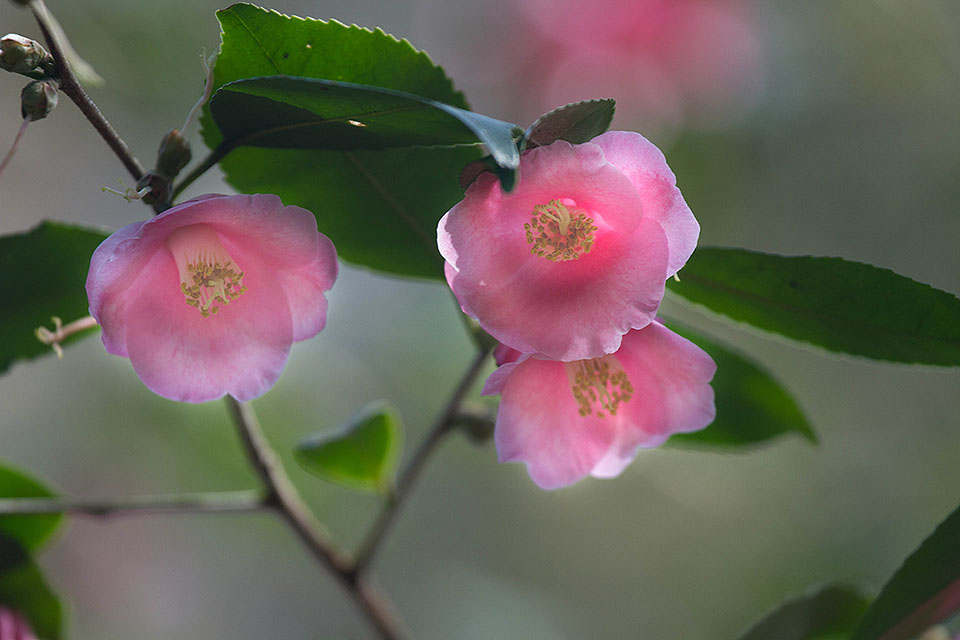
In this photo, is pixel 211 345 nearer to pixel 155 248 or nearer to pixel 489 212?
pixel 155 248

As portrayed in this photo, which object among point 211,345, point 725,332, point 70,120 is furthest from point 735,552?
point 70,120

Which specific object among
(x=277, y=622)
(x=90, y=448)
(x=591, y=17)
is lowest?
(x=277, y=622)

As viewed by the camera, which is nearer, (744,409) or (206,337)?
Answer: (206,337)

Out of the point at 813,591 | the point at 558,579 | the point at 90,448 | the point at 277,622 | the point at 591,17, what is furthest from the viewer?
the point at 277,622

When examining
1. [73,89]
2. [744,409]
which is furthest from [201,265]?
[744,409]

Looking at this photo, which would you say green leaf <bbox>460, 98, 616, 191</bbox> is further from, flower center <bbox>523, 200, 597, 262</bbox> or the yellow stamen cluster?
the yellow stamen cluster

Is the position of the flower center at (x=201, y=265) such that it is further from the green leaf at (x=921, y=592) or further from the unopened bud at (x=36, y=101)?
the green leaf at (x=921, y=592)

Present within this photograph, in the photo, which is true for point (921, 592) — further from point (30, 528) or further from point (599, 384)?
point (30, 528)
